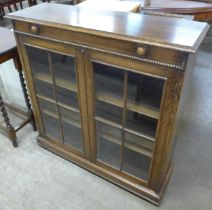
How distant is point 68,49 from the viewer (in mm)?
1128

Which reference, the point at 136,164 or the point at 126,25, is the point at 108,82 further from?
the point at 136,164

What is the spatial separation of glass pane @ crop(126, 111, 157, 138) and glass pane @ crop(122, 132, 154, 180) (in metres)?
0.06

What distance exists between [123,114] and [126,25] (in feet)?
1.42

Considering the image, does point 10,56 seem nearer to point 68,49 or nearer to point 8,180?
point 68,49

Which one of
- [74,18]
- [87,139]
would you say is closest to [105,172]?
[87,139]

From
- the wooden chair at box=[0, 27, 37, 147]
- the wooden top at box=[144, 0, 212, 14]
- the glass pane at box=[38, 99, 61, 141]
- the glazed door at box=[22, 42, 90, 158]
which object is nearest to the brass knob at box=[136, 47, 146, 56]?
the glazed door at box=[22, 42, 90, 158]

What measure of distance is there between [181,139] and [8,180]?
133 centimetres

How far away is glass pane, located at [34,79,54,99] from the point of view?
1.41 meters

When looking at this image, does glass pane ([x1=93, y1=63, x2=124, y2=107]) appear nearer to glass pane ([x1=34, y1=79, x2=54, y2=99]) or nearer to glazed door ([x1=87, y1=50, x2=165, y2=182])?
glazed door ([x1=87, y1=50, x2=165, y2=182])

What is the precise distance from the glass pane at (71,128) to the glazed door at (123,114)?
124 mm

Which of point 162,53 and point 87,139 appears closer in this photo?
point 162,53

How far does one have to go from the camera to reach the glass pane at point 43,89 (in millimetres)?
1413

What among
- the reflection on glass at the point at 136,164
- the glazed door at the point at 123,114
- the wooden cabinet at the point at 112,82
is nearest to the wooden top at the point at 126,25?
the wooden cabinet at the point at 112,82

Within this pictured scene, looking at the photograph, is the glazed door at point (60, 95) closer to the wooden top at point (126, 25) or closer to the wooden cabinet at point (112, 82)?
the wooden cabinet at point (112, 82)
